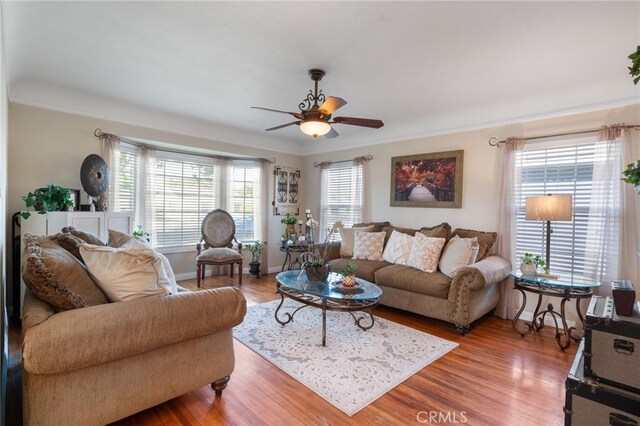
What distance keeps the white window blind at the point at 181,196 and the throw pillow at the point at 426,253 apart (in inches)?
149

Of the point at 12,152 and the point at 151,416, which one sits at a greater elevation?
the point at 12,152

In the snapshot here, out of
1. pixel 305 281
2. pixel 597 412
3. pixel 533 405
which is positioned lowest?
pixel 533 405

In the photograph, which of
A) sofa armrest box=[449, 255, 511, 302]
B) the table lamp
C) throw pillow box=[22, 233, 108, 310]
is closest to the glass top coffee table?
sofa armrest box=[449, 255, 511, 302]

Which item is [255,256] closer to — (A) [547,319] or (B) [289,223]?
(B) [289,223]

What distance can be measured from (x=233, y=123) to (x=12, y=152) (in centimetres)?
269

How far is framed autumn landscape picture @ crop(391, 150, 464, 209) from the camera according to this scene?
4305 mm

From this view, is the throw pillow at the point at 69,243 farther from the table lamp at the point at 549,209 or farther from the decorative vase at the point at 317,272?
the table lamp at the point at 549,209

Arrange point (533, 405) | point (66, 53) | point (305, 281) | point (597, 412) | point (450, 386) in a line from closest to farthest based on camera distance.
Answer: point (597, 412) → point (533, 405) → point (450, 386) → point (66, 53) → point (305, 281)

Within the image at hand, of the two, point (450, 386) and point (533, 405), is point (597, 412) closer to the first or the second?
point (533, 405)

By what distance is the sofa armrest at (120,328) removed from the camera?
143 centimetres

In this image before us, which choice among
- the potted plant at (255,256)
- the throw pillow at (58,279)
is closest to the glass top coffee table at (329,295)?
the throw pillow at (58,279)

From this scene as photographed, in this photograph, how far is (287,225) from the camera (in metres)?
6.16

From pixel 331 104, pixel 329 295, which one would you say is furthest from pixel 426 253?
pixel 331 104

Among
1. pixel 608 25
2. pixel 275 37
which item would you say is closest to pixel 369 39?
pixel 275 37
